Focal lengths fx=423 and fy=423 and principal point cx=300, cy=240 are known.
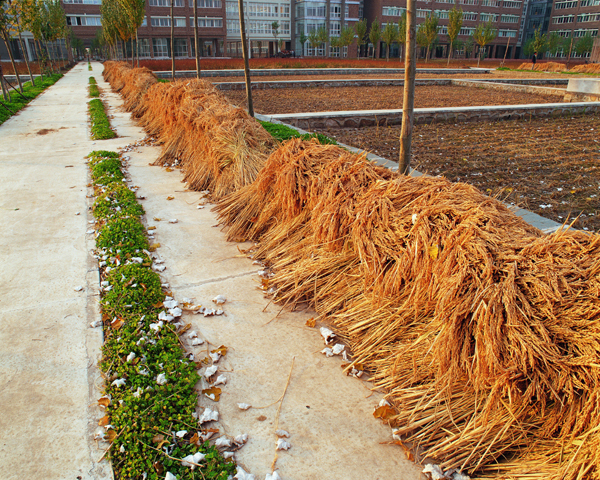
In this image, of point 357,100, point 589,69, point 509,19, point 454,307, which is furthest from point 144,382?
point 509,19

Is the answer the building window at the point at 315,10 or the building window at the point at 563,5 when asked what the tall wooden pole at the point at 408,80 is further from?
the building window at the point at 563,5

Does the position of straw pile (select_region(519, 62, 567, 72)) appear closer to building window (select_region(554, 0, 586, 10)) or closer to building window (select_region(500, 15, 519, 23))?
building window (select_region(554, 0, 586, 10))

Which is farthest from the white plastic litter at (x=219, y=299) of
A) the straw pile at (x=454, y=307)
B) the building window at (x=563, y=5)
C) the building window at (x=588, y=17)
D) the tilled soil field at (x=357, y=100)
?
the building window at (x=563, y=5)

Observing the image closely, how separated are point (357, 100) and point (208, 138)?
1085 centimetres

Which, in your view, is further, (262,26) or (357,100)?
(262,26)

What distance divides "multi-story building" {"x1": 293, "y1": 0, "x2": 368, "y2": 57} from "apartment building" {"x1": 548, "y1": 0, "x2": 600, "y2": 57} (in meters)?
34.3

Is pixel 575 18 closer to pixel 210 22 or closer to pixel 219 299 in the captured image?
pixel 210 22

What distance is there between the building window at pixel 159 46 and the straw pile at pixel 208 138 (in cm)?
6383

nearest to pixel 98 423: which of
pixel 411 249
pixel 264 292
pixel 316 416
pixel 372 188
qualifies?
pixel 316 416

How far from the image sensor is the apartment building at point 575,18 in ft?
226

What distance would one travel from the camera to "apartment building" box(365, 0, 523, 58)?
6969cm

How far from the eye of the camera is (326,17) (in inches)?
2704

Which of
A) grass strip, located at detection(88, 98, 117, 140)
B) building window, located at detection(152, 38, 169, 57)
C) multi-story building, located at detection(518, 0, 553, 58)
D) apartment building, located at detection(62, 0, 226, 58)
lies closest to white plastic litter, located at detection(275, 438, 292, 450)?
grass strip, located at detection(88, 98, 117, 140)

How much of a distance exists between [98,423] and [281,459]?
1.09m
